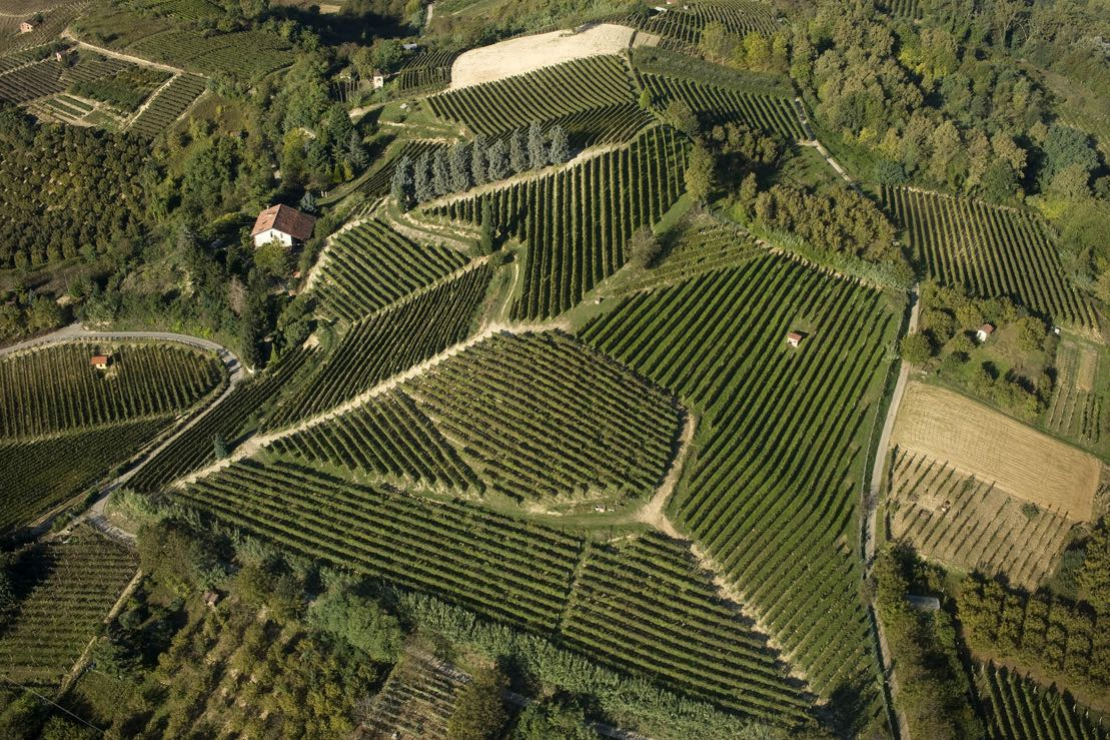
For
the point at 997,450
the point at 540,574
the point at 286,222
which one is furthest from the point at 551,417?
the point at 286,222

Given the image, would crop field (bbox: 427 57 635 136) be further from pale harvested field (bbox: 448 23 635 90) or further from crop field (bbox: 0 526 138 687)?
crop field (bbox: 0 526 138 687)

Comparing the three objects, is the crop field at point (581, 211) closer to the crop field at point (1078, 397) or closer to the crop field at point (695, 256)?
the crop field at point (695, 256)

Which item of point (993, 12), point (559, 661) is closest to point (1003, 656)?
point (559, 661)

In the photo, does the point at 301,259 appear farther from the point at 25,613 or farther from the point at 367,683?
the point at 367,683

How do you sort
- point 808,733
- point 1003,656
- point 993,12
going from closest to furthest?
point 808,733
point 1003,656
point 993,12

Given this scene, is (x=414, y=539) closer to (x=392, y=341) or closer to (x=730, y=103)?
(x=392, y=341)

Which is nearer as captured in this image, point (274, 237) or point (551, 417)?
point (551, 417)
